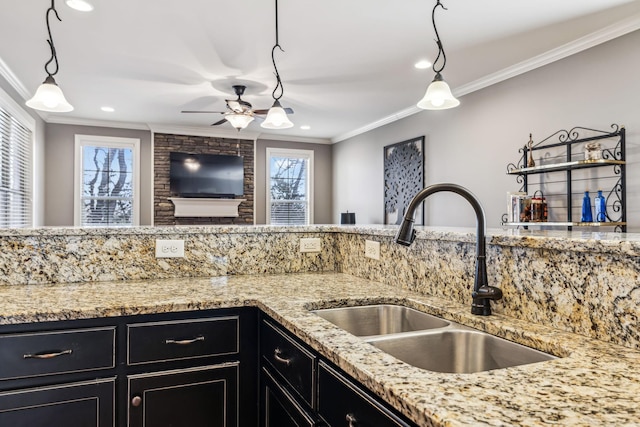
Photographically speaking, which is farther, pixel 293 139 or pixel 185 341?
A: pixel 293 139

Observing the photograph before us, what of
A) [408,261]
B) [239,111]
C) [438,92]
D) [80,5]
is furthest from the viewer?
[239,111]

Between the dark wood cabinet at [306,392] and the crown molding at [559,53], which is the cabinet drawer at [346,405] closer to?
the dark wood cabinet at [306,392]

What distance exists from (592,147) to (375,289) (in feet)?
7.96

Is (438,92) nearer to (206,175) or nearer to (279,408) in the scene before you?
(279,408)

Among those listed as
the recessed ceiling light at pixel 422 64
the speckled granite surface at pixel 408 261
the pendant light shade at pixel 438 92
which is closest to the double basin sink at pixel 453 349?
the speckled granite surface at pixel 408 261

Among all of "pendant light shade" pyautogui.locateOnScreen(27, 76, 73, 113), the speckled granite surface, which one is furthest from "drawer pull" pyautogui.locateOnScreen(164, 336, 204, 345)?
"pendant light shade" pyautogui.locateOnScreen(27, 76, 73, 113)

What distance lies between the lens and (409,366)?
0.85m

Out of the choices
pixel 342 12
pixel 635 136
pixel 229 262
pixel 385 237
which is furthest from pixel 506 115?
pixel 229 262

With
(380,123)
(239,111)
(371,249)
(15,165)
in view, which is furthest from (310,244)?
(380,123)

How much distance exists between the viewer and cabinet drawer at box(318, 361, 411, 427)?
0.80 metres

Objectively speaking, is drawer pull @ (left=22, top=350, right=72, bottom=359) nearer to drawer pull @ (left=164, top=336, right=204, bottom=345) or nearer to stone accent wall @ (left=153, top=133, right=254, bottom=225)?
drawer pull @ (left=164, top=336, right=204, bottom=345)

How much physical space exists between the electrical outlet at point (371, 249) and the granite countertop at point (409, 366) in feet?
0.48

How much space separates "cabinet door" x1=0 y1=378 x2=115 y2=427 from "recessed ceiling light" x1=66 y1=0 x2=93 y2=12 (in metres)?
2.55

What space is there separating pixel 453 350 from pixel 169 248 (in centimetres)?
132
